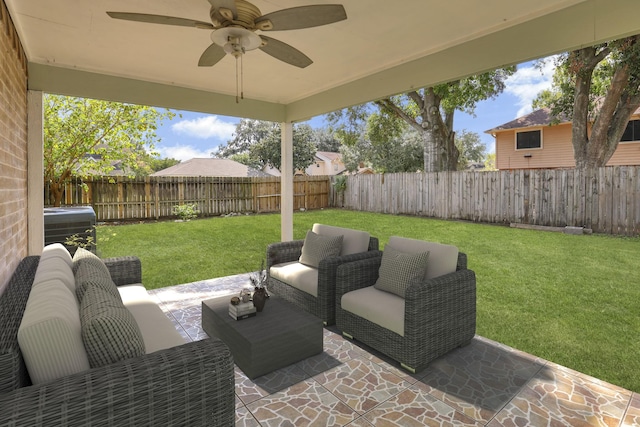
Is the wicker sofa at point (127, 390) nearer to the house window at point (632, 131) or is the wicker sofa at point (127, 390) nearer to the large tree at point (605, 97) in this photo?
the large tree at point (605, 97)

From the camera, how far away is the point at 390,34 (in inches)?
122

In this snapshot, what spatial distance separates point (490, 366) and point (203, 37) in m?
3.64

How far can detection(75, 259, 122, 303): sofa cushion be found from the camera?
6.46 ft

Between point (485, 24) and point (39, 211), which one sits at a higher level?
point (485, 24)

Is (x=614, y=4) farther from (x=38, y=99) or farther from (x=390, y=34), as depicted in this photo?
(x=38, y=99)

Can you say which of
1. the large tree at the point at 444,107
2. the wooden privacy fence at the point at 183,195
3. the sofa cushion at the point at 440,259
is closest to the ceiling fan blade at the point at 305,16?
the sofa cushion at the point at 440,259

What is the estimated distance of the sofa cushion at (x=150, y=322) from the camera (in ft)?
6.78

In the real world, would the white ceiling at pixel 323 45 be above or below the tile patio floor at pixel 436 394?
above

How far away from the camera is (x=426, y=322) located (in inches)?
100

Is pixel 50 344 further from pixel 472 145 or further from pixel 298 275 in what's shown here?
pixel 472 145

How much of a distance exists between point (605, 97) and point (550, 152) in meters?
5.17

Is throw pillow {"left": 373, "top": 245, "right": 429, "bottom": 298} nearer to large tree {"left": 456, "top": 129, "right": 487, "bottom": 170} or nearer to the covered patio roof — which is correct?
the covered patio roof

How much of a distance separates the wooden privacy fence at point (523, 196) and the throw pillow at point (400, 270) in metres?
6.62

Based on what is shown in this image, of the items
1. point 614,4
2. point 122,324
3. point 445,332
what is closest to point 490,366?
point 445,332
